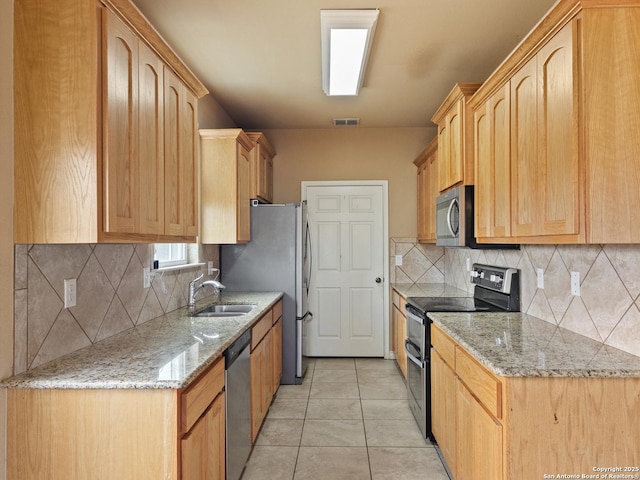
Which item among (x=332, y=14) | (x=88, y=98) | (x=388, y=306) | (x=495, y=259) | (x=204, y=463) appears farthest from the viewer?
(x=388, y=306)

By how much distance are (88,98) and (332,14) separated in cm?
142

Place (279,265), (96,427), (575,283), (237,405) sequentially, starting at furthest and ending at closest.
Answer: (279,265) → (237,405) → (575,283) → (96,427)

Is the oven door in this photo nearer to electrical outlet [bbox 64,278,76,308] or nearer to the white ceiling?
the white ceiling

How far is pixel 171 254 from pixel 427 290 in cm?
233

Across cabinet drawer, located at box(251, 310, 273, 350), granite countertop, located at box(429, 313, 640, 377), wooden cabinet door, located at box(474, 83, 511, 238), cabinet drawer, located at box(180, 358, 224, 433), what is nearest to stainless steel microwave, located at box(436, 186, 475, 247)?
wooden cabinet door, located at box(474, 83, 511, 238)

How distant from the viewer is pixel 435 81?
325cm

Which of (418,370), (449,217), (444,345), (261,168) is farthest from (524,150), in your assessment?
(261,168)

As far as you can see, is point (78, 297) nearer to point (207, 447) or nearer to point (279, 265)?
point (207, 447)

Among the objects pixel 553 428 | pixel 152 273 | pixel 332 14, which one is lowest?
pixel 553 428

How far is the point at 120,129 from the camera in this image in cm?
148

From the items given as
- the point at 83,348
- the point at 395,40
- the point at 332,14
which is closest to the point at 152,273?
the point at 83,348

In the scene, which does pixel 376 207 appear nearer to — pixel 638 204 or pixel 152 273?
pixel 152 273

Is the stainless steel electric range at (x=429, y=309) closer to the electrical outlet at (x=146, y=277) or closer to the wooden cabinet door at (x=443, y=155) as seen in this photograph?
the wooden cabinet door at (x=443, y=155)

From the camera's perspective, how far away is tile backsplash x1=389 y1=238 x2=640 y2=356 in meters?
1.65
